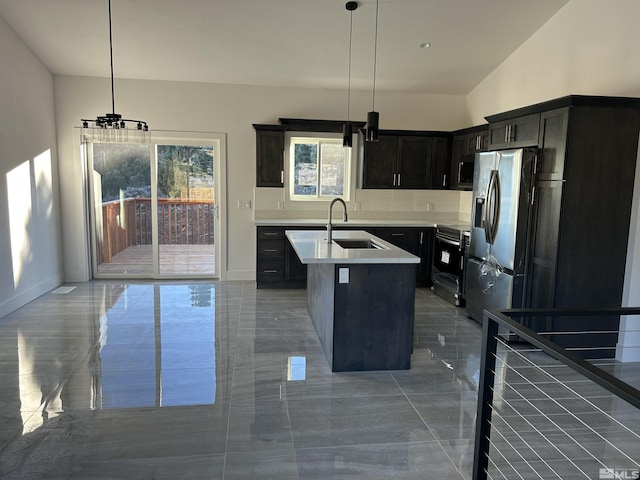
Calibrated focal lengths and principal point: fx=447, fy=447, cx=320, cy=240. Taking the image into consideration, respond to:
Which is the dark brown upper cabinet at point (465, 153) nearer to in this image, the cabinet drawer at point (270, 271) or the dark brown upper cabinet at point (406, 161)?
the dark brown upper cabinet at point (406, 161)

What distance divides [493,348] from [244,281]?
202 inches

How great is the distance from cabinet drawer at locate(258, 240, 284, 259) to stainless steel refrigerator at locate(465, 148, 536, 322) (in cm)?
250

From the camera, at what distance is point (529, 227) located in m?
3.96

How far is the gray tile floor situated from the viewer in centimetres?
230

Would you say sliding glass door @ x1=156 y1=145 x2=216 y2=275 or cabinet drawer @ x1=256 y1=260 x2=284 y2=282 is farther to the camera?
sliding glass door @ x1=156 y1=145 x2=216 y2=275

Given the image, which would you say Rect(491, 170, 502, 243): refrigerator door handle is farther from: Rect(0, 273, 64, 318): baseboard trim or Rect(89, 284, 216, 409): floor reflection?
Rect(0, 273, 64, 318): baseboard trim

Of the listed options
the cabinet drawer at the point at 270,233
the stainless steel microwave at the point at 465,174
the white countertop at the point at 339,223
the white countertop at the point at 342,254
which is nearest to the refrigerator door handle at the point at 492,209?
the white countertop at the point at 342,254

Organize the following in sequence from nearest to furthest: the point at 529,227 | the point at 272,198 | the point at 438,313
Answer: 1. the point at 529,227
2. the point at 438,313
3. the point at 272,198

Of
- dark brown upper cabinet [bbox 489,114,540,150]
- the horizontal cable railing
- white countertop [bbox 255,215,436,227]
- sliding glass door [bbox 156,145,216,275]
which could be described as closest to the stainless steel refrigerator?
dark brown upper cabinet [bbox 489,114,540,150]

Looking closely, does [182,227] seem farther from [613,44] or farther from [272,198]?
[613,44]

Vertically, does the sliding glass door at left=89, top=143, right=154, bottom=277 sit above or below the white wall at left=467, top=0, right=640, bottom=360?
below

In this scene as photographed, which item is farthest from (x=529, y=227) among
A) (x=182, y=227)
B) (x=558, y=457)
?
(x=182, y=227)

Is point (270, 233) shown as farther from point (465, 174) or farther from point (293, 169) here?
point (465, 174)

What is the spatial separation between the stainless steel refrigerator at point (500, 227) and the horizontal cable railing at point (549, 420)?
81 centimetres
